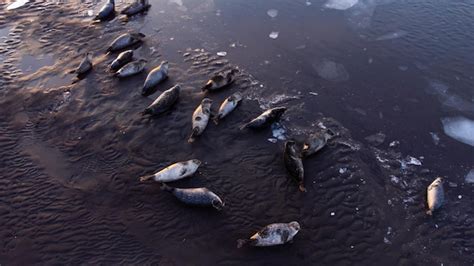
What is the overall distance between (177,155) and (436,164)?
567 centimetres

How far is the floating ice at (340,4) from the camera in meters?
13.4

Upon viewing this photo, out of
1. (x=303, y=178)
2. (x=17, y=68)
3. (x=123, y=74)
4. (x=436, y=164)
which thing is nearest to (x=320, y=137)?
(x=303, y=178)

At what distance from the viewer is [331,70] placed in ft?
36.2

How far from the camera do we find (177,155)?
9000mm

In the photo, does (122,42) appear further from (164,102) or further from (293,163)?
(293,163)

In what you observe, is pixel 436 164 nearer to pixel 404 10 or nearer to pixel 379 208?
pixel 379 208

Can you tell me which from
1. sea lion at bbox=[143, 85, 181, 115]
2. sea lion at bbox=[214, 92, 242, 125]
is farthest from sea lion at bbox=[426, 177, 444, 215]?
sea lion at bbox=[143, 85, 181, 115]

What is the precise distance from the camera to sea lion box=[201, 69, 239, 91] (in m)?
10.4

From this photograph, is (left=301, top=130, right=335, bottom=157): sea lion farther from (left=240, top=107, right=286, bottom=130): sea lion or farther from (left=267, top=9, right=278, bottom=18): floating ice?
(left=267, top=9, right=278, bottom=18): floating ice

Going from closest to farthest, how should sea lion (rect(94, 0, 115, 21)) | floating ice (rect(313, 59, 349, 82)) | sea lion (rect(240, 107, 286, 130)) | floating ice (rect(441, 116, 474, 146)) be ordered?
floating ice (rect(441, 116, 474, 146))
sea lion (rect(240, 107, 286, 130))
floating ice (rect(313, 59, 349, 82))
sea lion (rect(94, 0, 115, 21))

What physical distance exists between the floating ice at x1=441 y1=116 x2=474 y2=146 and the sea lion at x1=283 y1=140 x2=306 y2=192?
12.2ft

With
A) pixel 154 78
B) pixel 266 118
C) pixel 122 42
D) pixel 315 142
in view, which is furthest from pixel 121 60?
pixel 315 142

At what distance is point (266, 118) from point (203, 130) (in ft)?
4.93

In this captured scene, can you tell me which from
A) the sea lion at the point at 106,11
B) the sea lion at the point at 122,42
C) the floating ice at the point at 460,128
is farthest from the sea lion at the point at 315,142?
the sea lion at the point at 106,11
